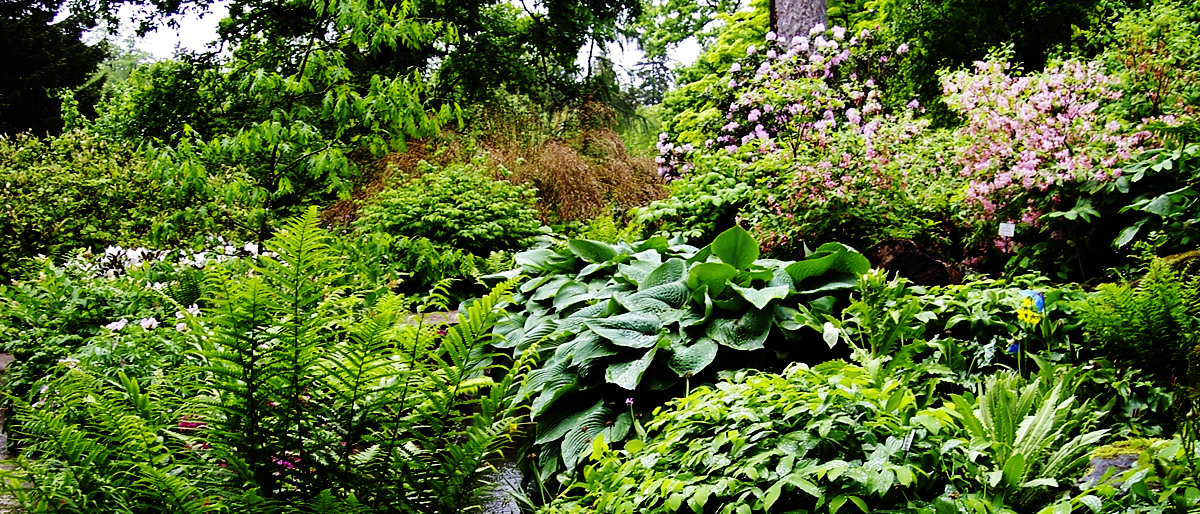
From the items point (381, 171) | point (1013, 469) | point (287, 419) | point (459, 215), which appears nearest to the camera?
point (287, 419)

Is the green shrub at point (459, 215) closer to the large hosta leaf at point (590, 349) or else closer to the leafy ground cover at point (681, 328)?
the leafy ground cover at point (681, 328)

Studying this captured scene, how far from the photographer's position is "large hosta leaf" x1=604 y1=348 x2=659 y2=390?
2.85m

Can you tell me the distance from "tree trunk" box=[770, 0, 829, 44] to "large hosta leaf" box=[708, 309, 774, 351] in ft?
20.0

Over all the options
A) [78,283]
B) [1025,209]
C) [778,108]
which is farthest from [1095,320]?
[78,283]

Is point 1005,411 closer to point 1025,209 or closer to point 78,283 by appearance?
point 1025,209

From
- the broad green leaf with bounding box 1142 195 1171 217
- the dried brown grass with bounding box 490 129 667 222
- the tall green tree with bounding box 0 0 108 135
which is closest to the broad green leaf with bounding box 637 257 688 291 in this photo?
the broad green leaf with bounding box 1142 195 1171 217

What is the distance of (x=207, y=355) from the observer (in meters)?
1.63

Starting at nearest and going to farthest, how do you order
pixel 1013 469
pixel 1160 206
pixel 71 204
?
pixel 1013 469 < pixel 1160 206 < pixel 71 204

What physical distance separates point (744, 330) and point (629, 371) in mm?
520

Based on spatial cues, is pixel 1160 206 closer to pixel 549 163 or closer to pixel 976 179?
pixel 976 179

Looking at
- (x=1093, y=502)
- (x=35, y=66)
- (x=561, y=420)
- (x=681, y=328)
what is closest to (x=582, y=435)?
(x=561, y=420)

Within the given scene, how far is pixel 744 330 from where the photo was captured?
313 cm

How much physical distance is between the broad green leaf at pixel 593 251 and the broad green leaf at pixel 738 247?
2.36 feet

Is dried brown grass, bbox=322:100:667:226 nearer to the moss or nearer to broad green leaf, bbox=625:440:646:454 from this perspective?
broad green leaf, bbox=625:440:646:454
